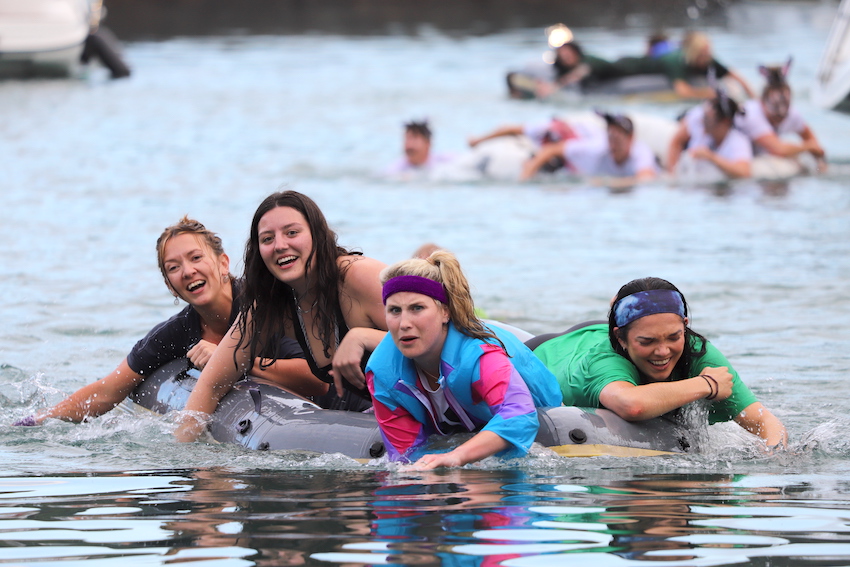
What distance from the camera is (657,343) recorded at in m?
5.31

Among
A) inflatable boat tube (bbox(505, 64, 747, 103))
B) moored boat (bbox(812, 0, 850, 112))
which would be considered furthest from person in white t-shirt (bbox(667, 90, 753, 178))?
inflatable boat tube (bbox(505, 64, 747, 103))

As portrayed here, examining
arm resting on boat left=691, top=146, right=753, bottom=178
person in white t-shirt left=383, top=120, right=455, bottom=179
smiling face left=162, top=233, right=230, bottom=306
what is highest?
person in white t-shirt left=383, top=120, right=455, bottom=179

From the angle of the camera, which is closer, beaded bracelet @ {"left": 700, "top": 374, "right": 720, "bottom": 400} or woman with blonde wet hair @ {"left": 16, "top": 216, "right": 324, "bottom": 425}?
beaded bracelet @ {"left": 700, "top": 374, "right": 720, "bottom": 400}

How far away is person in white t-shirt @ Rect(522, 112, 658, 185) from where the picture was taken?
608 inches

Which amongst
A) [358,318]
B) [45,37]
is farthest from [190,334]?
[45,37]

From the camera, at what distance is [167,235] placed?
6090 millimetres

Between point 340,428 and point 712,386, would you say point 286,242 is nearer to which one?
point 340,428

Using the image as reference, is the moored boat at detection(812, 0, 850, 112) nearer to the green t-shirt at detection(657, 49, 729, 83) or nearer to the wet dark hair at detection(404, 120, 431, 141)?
the green t-shirt at detection(657, 49, 729, 83)

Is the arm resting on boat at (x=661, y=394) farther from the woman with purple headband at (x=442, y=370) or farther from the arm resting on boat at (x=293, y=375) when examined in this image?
the arm resting on boat at (x=293, y=375)

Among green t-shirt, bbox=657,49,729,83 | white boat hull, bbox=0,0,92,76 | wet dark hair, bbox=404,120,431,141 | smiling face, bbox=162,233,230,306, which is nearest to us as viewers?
smiling face, bbox=162,233,230,306

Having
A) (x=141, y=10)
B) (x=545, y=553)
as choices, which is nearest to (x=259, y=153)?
(x=545, y=553)

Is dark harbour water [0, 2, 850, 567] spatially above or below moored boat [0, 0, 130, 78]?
below

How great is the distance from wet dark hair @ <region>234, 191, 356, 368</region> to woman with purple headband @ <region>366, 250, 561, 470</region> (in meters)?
0.62

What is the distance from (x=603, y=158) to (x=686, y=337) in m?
10.4
